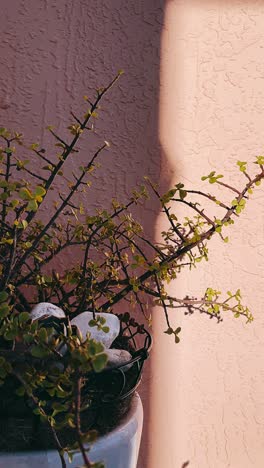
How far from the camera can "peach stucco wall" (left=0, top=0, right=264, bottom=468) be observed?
1370 mm

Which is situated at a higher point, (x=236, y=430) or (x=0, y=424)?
(x=0, y=424)

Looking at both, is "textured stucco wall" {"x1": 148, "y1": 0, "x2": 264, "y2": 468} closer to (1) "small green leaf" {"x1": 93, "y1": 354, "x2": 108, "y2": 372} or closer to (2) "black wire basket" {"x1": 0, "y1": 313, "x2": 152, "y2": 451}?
(2) "black wire basket" {"x1": 0, "y1": 313, "x2": 152, "y2": 451}

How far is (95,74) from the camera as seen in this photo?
4.56 ft

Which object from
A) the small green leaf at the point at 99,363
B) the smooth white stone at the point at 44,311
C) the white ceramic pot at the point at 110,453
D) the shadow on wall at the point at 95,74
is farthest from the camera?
the shadow on wall at the point at 95,74

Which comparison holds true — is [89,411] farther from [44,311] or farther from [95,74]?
[95,74]

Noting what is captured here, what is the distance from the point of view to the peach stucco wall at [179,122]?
137cm

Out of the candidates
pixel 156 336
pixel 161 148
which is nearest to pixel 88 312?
pixel 156 336

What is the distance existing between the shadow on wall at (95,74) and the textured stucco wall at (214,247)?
4 cm

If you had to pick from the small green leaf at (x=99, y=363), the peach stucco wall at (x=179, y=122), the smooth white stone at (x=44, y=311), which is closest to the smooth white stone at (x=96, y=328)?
the smooth white stone at (x=44, y=311)

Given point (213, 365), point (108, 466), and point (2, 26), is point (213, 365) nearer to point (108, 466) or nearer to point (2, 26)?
point (108, 466)

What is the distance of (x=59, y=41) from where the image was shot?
138 centimetres

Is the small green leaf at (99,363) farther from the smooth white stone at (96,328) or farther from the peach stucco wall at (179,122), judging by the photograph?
the peach stucco wall at (179,122)

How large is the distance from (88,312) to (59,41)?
2.33 feet

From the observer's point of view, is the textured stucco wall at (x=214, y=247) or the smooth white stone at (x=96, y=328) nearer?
the smooth white stone at (x=96, y=328)
